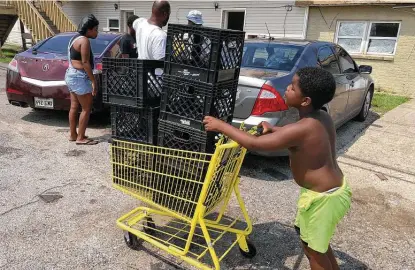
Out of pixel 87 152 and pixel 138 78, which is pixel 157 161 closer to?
pixel 138 78

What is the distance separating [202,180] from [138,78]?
2.82 ft

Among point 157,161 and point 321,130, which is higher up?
point 321,130

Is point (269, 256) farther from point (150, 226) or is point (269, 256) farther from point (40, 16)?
point (40, 16)

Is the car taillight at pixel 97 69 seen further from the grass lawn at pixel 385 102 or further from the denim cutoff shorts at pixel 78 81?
the grass lawn at pixel 385 102

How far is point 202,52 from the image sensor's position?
2.23m

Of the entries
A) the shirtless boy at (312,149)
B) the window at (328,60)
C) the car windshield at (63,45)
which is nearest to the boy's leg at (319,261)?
the shirtless boy at (312,149)

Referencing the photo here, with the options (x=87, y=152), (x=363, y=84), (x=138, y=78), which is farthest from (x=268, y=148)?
(x=363, y=84)

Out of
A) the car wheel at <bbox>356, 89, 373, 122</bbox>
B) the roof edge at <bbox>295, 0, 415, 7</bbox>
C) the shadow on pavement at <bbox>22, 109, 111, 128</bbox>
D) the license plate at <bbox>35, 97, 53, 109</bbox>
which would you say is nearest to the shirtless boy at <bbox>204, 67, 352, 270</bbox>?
the license plate at <bbox>35, 97, 53, 109</bbox>

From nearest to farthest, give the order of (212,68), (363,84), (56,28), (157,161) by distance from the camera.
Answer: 1. (212,68)
2. (157,161)
3. (363,84)
4. (56,28)

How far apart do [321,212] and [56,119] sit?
17.8 feet

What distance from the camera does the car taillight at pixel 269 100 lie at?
12.9 feet

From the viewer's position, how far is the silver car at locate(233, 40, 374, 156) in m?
3.96

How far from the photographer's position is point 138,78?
98.0 inches

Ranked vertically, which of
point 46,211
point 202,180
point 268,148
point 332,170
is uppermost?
point 268,148
